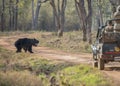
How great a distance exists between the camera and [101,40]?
14422 millimetres

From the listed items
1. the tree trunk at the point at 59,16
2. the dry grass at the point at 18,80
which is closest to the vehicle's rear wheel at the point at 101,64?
the dry grass at the point at 18,80

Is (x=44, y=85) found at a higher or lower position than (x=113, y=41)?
lower

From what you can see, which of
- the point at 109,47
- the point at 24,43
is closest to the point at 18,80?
the point at 109,47

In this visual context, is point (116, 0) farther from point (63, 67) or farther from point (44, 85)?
point (44, 85)

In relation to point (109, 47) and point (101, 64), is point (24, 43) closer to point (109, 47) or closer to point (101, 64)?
point (101, 64)

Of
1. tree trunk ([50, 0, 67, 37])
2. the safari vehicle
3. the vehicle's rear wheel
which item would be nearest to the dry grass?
the safari vehicle

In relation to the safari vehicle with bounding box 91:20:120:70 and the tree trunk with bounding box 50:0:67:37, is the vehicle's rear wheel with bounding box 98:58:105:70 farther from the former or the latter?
the tree trunk with bounding box 50:0:67:37

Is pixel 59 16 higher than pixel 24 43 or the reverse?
higher

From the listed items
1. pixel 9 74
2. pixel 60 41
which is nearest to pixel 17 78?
pixel 9 74

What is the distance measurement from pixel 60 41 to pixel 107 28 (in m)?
14.8

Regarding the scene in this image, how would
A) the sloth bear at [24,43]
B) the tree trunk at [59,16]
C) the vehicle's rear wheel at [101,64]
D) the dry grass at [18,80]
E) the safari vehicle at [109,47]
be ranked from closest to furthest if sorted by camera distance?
the dry grass at [18,80], the safari vehicle at [109,47], the vehicle's rear wheel at [101,64], the sloth bear at [24,43], the tree trunk at [59,16]

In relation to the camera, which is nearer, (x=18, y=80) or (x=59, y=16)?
(x=18, y=80)

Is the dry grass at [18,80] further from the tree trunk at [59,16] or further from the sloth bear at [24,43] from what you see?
the tree trunk at [59,16]

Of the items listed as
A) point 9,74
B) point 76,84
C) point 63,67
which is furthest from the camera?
point 63,67
